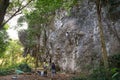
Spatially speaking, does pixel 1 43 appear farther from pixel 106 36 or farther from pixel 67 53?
pixel 106 36

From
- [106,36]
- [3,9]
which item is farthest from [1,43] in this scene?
[3,9]

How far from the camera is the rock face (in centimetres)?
1821

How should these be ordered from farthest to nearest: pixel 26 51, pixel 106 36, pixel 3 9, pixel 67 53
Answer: pixel 26 51
pixel 67 53
pixel 106 36
pixel 3 9

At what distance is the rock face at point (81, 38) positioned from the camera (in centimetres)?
1821

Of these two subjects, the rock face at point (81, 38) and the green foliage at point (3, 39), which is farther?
the green foliage at point (3, 39)

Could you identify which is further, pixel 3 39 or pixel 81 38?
pixel 3 39

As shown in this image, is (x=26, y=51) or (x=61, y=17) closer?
(x=61, y=17)

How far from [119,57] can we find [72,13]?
8.57m

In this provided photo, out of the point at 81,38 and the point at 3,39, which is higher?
the point at 3,39

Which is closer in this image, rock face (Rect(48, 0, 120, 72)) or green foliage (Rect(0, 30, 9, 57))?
rock face (Rect(48, 0, 120, 72))

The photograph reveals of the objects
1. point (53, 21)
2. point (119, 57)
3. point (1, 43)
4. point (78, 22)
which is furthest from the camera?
point (1, 43)

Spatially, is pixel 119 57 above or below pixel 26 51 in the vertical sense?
below

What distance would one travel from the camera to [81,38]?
2052 cm

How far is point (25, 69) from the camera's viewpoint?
22.8 m
